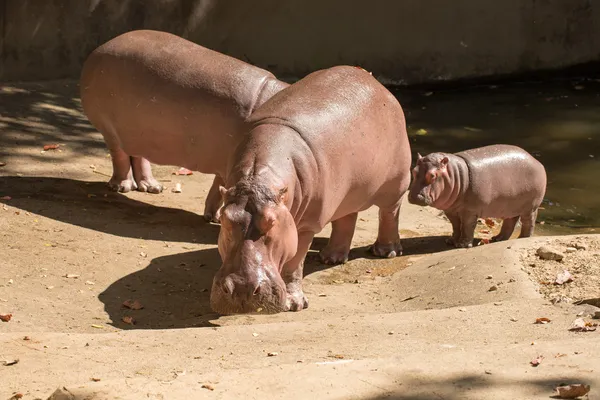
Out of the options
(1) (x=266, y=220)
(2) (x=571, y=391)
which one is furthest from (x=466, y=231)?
(2) (x=571, y=391)

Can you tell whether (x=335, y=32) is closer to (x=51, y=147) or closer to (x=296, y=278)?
(x=51, y=147)

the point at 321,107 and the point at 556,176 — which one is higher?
the point at 321,107

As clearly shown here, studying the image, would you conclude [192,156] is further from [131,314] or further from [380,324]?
[380,324]

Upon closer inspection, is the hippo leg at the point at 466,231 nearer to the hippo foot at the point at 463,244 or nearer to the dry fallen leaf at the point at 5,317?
the hippo foot at the point at 463,244

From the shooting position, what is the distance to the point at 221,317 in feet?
20.1

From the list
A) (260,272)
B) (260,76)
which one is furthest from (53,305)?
(260,76)

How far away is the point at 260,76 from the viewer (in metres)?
7.79

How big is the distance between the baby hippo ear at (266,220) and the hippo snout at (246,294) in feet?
0.81

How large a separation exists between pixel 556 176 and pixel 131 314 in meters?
5.60

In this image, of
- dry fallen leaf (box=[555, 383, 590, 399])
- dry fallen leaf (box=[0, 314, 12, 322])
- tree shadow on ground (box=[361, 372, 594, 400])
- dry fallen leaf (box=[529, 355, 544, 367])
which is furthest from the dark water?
dry fallen leaf (box=[555, 383, 590, 399])

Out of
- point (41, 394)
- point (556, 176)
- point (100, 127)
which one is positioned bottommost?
point (556, 176)

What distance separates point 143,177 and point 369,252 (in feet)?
7.13

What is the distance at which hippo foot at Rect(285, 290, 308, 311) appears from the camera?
20.6ft

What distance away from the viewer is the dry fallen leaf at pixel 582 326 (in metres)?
5.06
